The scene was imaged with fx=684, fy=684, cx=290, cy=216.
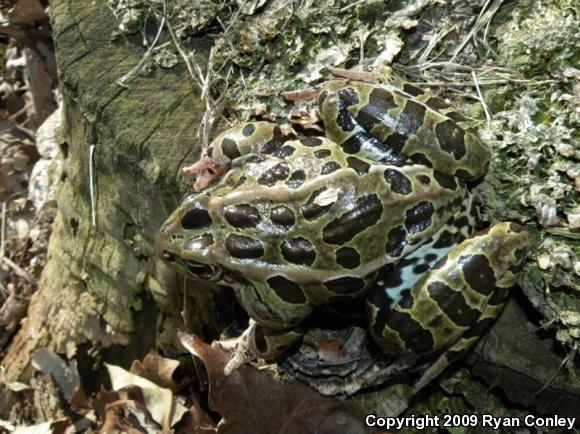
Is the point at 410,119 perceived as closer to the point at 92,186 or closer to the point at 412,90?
the point at 412,90

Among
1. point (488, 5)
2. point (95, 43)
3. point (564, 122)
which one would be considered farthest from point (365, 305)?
point (95, 43)

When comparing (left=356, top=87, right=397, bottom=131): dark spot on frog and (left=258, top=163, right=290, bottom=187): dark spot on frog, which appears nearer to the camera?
(left=258, top=163, right=290, bottom=187): dark spot on frog

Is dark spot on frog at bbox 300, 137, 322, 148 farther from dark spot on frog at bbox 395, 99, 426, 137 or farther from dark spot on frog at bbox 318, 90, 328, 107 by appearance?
dark spot on frog at bbox 395, 99, 426, 137

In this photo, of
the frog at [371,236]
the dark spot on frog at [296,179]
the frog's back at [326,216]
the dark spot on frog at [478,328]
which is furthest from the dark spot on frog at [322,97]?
the dark spot on frog at [478,328]

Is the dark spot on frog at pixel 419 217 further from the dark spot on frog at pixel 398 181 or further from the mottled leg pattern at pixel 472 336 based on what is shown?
the mottled leg pattern at pixel 472 336

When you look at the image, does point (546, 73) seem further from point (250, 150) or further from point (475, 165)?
point (250, 150)

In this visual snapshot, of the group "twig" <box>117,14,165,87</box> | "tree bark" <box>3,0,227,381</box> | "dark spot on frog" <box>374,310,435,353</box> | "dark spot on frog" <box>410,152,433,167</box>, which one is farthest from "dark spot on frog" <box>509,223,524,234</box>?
"twig" <box>117,14,165,87</box>
